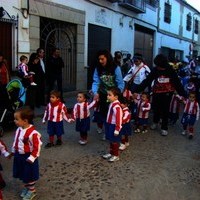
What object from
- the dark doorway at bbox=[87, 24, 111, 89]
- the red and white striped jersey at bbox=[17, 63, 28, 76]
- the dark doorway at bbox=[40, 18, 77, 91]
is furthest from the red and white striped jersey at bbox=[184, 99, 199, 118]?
the dark doorway at bbox=[87, 24, 111, 89]

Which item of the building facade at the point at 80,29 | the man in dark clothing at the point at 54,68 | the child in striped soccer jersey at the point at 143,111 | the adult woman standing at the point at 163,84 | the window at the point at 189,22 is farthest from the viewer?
the window at the point at 189,22

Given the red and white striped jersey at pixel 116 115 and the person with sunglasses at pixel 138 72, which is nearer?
the red and white striped jersey at pixel 116 115

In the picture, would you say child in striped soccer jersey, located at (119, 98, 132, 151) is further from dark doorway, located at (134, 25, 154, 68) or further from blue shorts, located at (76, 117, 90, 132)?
dark doorway, located at (134, 25, 154, 68)

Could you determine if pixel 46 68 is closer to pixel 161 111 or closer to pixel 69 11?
pixel 69 11

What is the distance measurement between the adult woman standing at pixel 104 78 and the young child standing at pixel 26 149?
8.28 ft

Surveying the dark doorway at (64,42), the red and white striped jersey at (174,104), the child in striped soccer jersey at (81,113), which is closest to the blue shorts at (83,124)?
the child in striped soccer jersey at (81,113)

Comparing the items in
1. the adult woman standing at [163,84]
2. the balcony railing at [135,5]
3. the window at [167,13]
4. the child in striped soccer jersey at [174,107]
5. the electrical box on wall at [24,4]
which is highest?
the window at [167,13]

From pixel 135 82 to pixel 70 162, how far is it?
11.3 feet

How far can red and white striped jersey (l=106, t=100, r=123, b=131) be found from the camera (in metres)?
5.80

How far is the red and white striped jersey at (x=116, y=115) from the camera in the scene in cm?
580

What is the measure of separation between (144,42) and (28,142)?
733 inches

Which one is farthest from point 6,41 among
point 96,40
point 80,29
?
point 96,40

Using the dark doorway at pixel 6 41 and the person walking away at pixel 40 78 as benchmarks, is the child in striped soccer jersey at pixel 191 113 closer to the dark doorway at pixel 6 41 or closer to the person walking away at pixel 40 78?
the person walking away at pixel 40 78

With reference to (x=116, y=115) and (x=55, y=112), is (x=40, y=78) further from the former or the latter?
(x=116, y=115)
